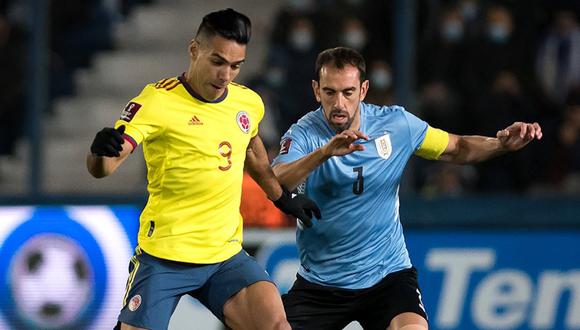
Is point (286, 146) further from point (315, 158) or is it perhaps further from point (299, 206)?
point (315, 158)

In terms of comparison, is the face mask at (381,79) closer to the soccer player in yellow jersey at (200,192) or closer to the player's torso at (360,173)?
the player's torso at (360,173)

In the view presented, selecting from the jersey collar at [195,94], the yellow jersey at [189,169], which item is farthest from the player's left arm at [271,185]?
the jersey collar at [195,94]

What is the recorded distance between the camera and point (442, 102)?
11539mm

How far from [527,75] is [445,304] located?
2.39 m

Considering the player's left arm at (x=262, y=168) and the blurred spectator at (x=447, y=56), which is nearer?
the player's left arm at (x=262, y=168)

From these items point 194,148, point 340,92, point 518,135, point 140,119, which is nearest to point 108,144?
point 140,119

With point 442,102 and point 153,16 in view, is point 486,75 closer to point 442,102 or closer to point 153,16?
point 442,102

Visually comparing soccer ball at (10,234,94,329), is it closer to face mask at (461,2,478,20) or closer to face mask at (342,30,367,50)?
face mask at (342,30,367,50)

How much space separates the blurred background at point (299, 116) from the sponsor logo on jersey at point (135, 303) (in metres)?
3.24

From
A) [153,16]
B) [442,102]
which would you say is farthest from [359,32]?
[153,16]

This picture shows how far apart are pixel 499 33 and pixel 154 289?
5645 mm

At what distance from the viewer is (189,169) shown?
7.10 meters

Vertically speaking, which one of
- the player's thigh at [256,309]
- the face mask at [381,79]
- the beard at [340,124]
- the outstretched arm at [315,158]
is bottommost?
the player's thigh at [256,309]

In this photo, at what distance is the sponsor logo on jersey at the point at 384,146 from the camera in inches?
303
